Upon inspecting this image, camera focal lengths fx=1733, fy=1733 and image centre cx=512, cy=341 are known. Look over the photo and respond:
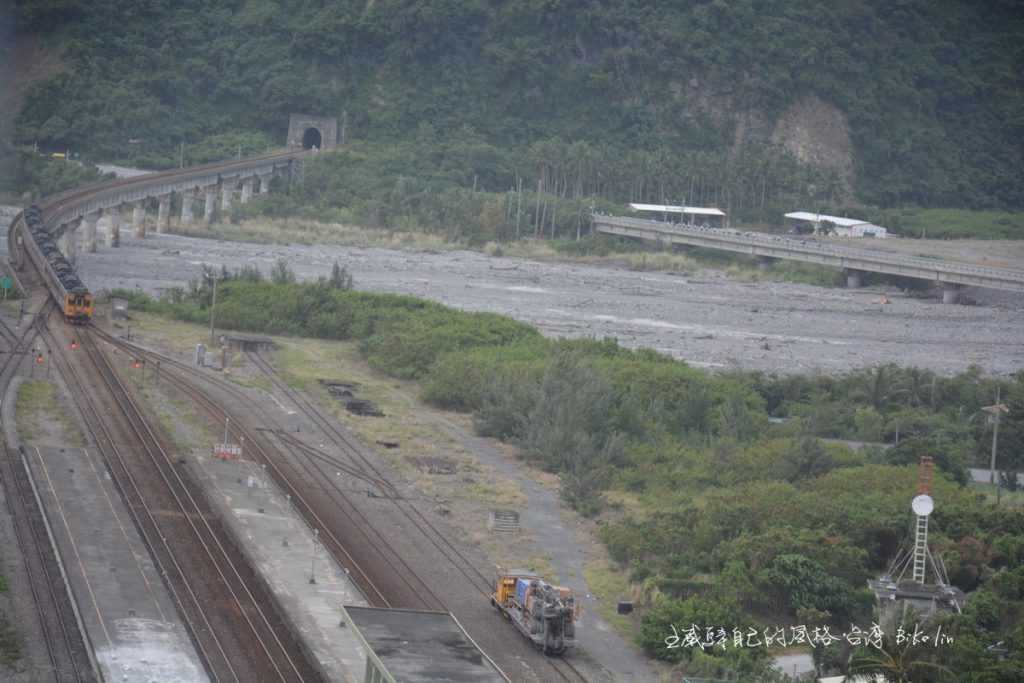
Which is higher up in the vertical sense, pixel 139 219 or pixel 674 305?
pixel 139 219

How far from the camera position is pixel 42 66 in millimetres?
140000

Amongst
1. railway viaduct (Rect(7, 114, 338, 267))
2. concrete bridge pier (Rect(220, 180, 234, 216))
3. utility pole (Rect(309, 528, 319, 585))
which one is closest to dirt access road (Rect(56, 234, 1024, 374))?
railway viaduct (Rect(7, 114, 338, 267))

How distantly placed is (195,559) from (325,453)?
41.9 ft

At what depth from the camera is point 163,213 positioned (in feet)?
365

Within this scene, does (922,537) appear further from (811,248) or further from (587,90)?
(587,90)

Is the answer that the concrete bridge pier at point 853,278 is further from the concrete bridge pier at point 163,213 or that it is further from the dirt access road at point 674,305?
the concrete bridge pier at point 163,213

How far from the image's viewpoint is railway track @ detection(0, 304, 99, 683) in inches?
1225

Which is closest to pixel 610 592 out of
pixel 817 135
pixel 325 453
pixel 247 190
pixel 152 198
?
pixel 325 453

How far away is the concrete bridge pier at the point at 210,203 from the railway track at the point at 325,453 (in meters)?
53.3

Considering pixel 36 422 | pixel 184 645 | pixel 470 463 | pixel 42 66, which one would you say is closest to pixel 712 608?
pixel 184 645

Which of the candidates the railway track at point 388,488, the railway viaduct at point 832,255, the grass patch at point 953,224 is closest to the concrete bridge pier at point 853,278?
the railway viaduct at point 832,255

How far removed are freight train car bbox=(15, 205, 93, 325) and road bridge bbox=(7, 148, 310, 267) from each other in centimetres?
76

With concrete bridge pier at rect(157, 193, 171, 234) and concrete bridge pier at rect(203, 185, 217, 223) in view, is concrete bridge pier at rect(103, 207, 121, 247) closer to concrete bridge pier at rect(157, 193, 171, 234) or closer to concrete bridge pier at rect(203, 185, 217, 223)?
concrete bridge pier at rect(157, 193, 171, 234)

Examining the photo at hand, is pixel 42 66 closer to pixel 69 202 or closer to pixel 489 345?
pixel 69 202
